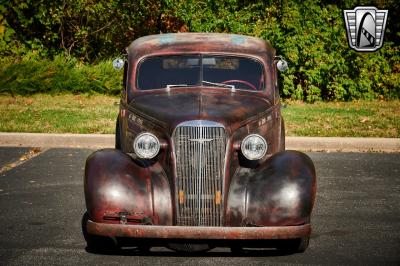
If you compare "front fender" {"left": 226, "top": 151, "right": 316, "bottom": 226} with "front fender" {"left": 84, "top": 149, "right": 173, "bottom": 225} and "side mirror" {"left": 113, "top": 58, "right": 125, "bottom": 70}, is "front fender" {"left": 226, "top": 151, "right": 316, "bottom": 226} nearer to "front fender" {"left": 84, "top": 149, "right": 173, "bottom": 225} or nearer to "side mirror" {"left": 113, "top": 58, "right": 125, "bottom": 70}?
"front fender" {"left": 84, "top": 149, "right": 173, "bottom": 225}

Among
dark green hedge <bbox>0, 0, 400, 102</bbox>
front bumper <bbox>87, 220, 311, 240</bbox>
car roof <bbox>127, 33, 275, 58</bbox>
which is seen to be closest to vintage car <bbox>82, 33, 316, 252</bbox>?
front bumper <bbox>87, 220, 311, 240</bbox>

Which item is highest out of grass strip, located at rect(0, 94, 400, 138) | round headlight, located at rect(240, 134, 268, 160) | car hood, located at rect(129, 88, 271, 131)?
car hood, located at rect(129, 88, 271, 131)

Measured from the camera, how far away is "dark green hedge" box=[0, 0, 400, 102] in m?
16.3

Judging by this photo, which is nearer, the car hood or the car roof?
the car hood

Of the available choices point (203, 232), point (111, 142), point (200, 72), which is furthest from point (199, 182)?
point (111, 142)

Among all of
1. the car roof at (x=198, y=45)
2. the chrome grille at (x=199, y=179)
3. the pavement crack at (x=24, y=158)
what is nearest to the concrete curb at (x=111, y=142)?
the pavement crack at (x=24, y=158)

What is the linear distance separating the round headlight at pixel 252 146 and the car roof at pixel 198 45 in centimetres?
152

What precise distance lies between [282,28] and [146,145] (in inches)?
407

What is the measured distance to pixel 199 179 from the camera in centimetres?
648

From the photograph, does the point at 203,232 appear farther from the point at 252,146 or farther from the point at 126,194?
the point at 252,146

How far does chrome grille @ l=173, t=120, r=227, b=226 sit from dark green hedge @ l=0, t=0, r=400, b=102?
9821 millimetres

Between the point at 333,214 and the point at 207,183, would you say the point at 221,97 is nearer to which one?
the point at 207,183

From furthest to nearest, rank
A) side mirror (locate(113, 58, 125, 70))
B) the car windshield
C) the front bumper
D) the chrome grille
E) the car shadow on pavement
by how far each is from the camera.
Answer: side mirror (locate(113, 58, 125, 70)) < the car windshield < the car shadow on pavement < the chrome grille < the front bumper

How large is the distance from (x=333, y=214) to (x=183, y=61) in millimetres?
2171
